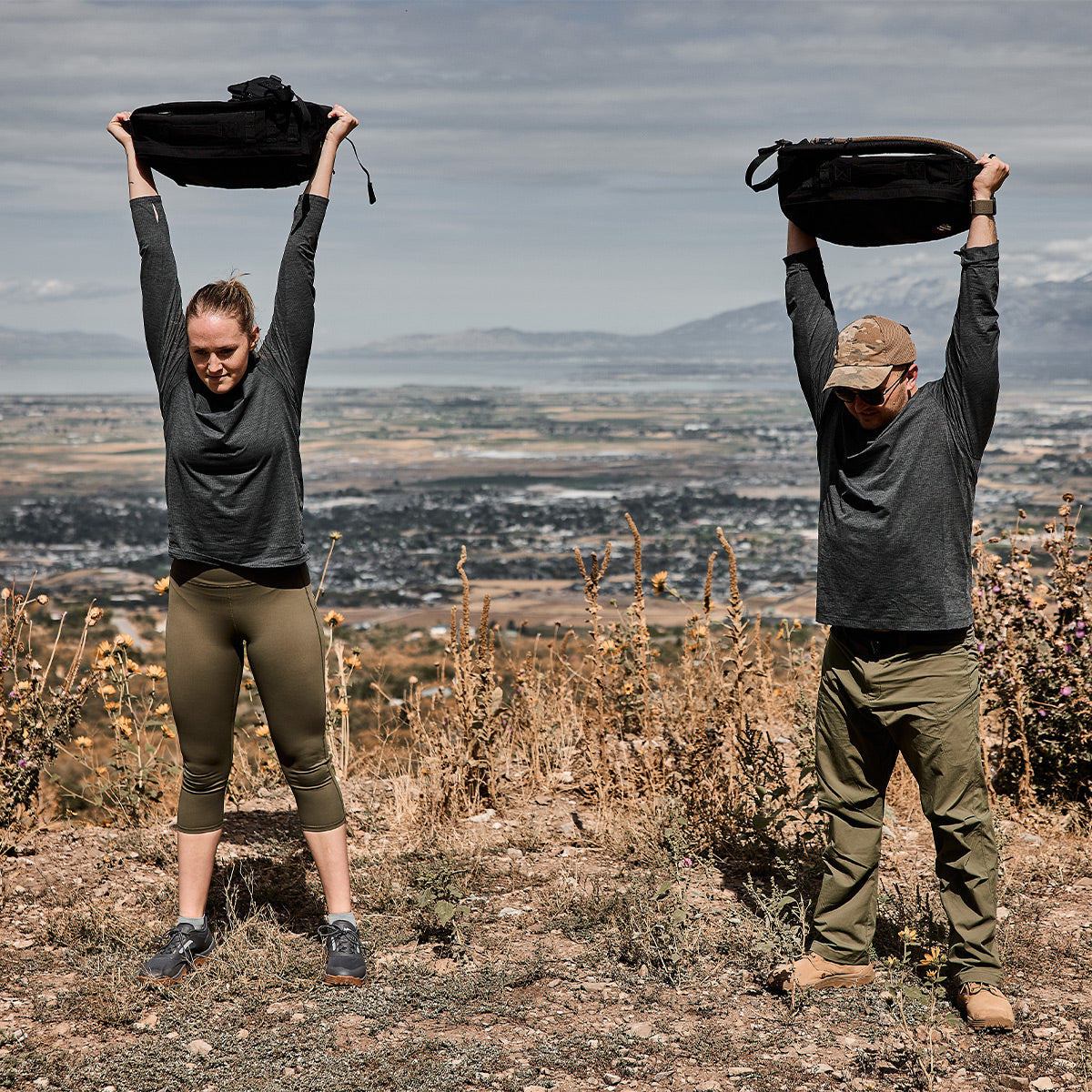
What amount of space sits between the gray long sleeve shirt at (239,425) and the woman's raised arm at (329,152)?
0.14 feet

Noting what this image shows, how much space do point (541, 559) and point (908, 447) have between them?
43430 mm

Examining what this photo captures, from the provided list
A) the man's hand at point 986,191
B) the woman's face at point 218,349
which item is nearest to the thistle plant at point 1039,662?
the man's hand at point 986,191

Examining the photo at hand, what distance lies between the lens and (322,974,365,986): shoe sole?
11.6ft

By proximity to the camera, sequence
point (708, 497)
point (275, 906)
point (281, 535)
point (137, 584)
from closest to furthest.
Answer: point (281, 535), point (275, 906), point (137, 584), point (708, 497)

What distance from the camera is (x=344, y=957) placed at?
3.56m

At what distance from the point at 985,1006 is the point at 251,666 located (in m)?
2.42

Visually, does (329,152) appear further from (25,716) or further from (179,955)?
(25,716)

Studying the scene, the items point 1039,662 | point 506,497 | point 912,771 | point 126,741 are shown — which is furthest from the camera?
point 506,497

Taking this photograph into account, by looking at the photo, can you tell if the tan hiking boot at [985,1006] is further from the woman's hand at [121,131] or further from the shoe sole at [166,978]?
the woman's hand at [121,131]

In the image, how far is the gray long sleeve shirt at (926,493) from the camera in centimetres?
303

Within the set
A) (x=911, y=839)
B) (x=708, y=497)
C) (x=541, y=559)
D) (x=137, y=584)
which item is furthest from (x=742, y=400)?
(x=911, y=839)

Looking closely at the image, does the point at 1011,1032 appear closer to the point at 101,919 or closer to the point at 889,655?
the point at 889,655

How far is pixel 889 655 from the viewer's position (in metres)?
3.20

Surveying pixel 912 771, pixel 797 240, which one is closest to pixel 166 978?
pixel 912 771
